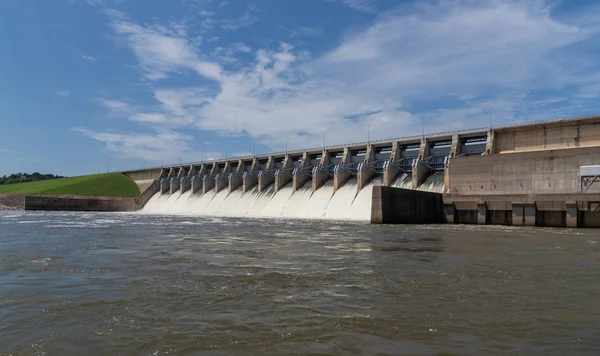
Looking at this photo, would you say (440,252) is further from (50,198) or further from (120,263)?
(50,198)

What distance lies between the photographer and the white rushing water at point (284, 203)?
34078mm

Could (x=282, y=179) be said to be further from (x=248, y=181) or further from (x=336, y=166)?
(x=336, y=166)

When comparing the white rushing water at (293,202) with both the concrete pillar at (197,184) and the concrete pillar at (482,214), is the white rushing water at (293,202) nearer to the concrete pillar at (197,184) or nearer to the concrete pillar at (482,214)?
the concrete pillar at (197,184)

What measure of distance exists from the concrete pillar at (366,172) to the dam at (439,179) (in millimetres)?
86

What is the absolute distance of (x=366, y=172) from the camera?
118 feet

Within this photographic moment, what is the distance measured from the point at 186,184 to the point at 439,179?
3425 centimetres

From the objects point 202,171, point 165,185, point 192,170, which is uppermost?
point 192,170

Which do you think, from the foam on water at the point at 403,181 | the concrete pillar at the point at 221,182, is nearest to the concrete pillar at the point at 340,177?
the foam on water at the point at 403,181

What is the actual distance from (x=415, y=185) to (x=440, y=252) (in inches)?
815

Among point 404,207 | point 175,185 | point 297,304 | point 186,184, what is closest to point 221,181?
point 186,184

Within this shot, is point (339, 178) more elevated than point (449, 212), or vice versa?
point (339, 178)

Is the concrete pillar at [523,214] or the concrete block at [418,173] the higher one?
the concrete block at [418,173]

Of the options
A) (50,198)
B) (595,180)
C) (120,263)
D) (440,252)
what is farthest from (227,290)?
(50,198)

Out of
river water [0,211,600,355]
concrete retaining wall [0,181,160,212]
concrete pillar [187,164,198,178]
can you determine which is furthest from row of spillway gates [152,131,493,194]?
river water [0,211,600,355]
